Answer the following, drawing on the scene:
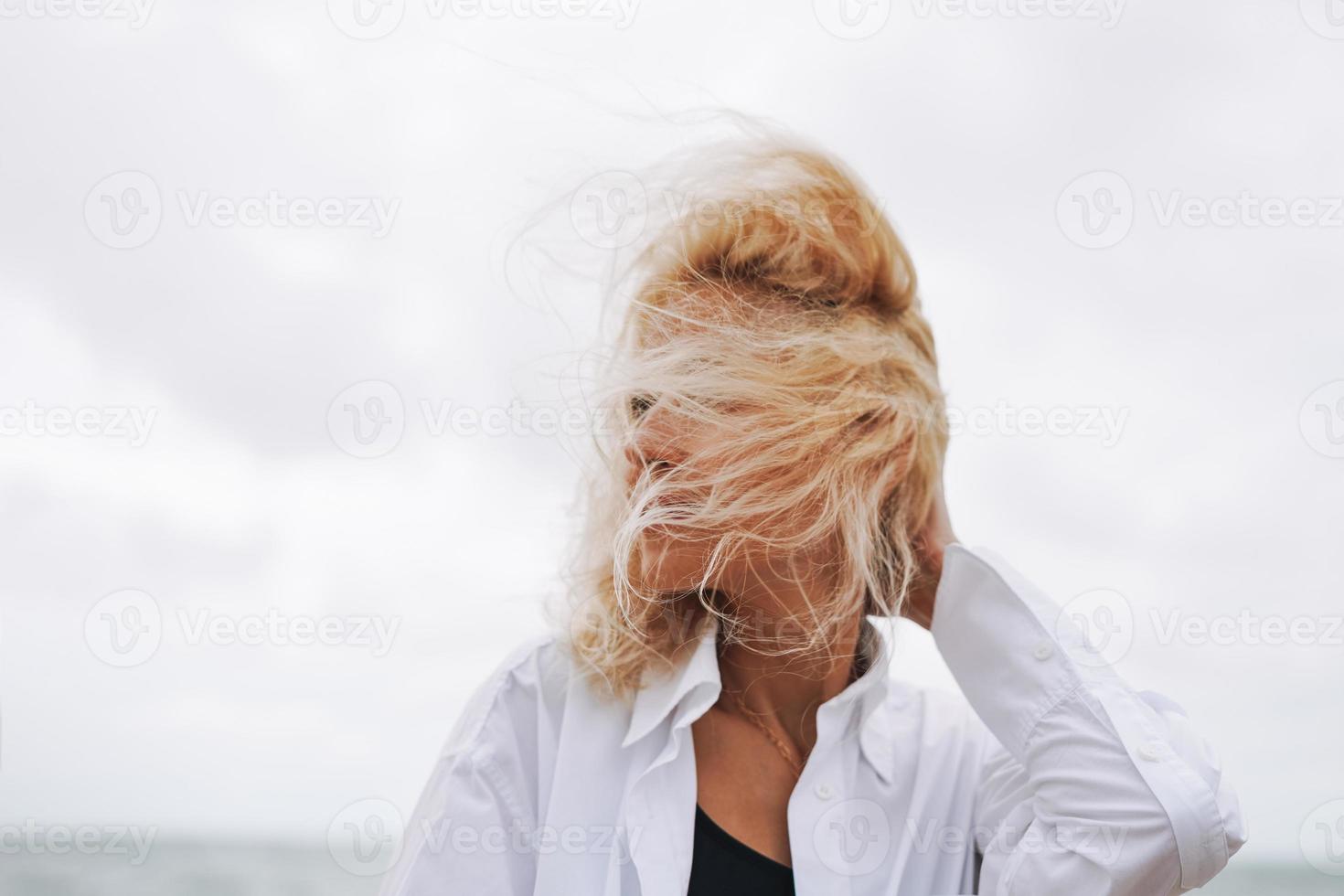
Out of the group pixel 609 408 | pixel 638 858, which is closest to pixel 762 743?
pixel 638 858

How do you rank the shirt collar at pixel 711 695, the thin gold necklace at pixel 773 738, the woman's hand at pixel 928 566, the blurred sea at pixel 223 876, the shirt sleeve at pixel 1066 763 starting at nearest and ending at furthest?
the shirt sleeve at pixel 1066 763 < the shirt collar at pixel 711 695 < the thin gold necklace at pixel 773 738 < the woman's hand at pixel 928 566 < the blurred sea at pixel 223 876

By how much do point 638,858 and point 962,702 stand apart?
937 mm

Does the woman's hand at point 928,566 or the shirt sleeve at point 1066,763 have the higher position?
the woman's hand at point 928,566

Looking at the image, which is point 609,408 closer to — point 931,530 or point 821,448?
point 821,448

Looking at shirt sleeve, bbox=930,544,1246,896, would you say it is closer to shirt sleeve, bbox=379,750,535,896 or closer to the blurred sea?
shirt sleeve, bbox=379,750,535,896

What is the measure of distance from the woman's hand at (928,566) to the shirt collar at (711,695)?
0.10 meters

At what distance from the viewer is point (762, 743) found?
1.89 metres

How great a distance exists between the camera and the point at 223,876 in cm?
2003

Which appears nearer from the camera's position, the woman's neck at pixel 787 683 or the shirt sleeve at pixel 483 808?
the shirt sleeve at pixel 483 808

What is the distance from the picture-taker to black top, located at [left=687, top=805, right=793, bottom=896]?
165cm

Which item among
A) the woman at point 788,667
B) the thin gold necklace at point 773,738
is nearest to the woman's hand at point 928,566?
the woman at point 788,667

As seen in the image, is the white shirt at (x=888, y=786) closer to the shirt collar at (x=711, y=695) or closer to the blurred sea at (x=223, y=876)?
the shirt collar at (x=711, y=695)

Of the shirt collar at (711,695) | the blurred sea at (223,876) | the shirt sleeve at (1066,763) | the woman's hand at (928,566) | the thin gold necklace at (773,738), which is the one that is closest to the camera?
the shirt sleeve at (1066,763)

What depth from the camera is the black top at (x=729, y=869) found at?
1.65 m
